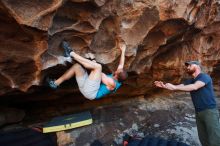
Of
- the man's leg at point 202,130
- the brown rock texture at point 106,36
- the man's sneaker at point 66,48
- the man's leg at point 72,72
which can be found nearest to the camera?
the brown rock texture at point 106,36

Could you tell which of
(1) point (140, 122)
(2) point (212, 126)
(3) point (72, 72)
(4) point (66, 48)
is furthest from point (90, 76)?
(2) point (212, 126)

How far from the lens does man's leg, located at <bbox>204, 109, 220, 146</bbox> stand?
14.0 ft

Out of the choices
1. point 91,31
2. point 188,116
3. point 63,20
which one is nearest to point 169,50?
point 188,116

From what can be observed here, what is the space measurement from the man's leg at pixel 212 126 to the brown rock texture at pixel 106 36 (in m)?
1.54

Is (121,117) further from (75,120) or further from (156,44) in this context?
(156,44)

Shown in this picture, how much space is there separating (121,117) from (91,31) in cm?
217

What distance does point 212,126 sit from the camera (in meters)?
4.29

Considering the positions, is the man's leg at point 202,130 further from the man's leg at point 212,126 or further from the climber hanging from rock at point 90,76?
the climber hanging from rock at point 90,76

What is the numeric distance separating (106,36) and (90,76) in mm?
732

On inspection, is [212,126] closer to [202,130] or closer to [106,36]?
[202,130]

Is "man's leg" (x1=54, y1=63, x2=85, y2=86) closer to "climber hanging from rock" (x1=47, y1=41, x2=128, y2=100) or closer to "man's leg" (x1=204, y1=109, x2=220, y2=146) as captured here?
"climber hanging from rock" (x1=47, y1=41, x2=128, y2=100)

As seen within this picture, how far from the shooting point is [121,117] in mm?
5613

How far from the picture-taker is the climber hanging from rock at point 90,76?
411 centimetres

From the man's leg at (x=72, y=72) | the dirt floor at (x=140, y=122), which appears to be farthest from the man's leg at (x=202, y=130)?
the man's leg at (x=72, y=72)
